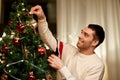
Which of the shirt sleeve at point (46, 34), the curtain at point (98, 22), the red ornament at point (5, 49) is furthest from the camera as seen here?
the curtain at point (98, 22)

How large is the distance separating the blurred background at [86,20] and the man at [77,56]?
0.84m

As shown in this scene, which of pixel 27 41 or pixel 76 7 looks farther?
pixel 76 7

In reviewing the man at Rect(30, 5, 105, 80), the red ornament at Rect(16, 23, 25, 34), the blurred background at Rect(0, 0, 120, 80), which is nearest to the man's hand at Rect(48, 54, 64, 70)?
the man at Rect(30, 5, 105, 80)

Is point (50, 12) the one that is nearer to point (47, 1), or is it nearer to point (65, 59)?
point (47, 1)

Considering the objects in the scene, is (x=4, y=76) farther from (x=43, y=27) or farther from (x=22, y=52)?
(x=43, y=27)

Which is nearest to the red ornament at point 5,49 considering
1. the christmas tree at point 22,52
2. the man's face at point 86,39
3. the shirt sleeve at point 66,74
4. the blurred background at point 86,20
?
the christmas tree at point 22,52

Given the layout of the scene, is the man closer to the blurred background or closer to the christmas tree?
the christmas tree

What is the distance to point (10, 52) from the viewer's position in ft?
5.75

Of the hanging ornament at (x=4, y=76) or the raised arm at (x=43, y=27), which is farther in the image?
the raised arm at (x=43, y=27)

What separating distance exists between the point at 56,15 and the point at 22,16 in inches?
52.1

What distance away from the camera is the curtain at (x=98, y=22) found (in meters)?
3.02

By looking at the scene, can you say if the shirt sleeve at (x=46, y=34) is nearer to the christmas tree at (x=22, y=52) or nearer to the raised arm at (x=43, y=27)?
the raised arm at (x=43, y=27)

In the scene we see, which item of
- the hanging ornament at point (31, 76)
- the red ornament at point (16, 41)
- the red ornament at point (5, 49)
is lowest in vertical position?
the hanging ornament at point (31, 76)

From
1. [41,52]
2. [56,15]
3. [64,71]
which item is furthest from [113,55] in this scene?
[41,52]
